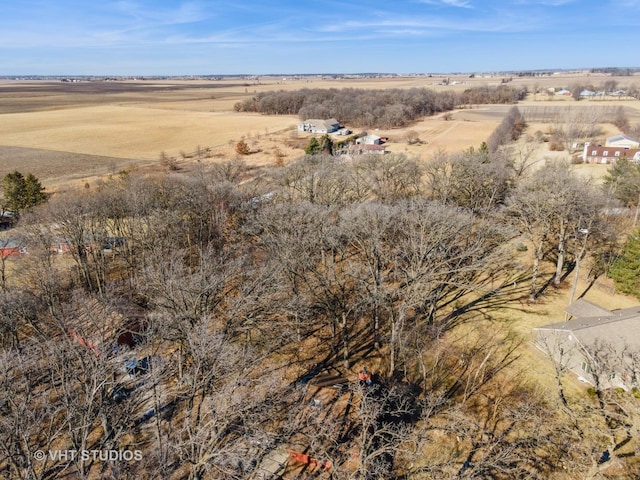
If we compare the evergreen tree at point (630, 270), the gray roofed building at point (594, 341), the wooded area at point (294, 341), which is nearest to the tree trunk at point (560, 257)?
the wooded area at point (294, 341)

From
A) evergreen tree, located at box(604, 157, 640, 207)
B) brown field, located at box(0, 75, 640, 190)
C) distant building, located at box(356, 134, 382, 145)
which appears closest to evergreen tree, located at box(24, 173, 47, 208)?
brown field, located at box(0, 75, 640, 190)

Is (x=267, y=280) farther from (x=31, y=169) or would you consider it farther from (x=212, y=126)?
(x=212, y=126)

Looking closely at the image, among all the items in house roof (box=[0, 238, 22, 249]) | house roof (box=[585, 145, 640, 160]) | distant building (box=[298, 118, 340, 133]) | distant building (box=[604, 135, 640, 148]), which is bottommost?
house roof (box=[0, 238, 22, 249])

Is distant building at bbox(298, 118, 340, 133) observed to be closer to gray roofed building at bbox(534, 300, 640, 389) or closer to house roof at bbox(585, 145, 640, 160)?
house roof at bbox(585, 145, 640, 160)

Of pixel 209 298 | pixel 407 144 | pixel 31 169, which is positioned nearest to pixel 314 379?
pixel 209 298

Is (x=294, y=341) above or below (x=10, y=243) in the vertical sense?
below

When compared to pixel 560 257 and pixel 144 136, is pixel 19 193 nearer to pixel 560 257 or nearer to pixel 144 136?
pixel 560 257

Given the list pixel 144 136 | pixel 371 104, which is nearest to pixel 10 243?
pixel 144 136

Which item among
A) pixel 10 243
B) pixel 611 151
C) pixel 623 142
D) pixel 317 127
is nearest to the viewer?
pixel 10 243
